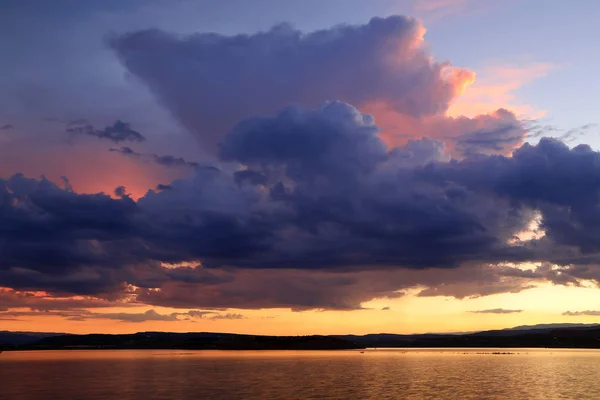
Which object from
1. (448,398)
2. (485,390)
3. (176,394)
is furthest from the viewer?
(485,390)

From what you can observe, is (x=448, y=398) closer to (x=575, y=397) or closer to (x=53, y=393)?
(x=575, y=397)

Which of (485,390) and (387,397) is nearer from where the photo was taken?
(387,397)

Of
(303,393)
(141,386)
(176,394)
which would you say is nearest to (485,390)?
(303,393)

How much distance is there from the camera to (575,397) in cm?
10012

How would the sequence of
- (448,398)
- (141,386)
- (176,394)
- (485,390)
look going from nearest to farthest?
(448,398), (176,394), (485,390), (141,386)

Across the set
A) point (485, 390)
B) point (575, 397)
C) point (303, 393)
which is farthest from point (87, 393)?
point (575, 397)

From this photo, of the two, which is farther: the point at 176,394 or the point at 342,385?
the point at 342,385

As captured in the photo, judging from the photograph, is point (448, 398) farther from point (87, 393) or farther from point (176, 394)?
point (87, 393)

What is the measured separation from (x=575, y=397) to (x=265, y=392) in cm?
4954

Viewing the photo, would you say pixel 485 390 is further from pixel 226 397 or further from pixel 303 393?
pixel 226 397

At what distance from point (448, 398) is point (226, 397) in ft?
111

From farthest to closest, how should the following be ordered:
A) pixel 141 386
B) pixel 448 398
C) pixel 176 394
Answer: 1. pixel 141 386
2. pixel 176 394
3. pixel 448 398

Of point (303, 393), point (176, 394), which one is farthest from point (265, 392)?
point (176, 394)

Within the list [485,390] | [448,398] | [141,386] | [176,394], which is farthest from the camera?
[141,386]
